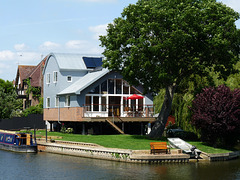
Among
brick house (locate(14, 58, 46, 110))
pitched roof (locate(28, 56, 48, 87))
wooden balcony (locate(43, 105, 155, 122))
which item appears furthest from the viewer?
pitched roof (locate(28, 56, 48, 87))

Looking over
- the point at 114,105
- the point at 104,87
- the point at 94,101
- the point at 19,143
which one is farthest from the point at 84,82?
the point at 19,143

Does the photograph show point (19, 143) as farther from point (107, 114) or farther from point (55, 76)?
point (55, 76)

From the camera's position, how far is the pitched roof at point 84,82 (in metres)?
44.1

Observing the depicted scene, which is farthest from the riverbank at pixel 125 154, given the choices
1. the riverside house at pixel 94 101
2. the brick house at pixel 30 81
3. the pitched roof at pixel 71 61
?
the brick house at pixel 30 81

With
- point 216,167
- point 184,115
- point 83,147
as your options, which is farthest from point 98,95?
point 216,167

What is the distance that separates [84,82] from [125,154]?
1757cm

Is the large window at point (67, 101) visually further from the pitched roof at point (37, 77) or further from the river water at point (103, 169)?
the pitched roof at point (37, 77)

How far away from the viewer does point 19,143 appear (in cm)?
3775

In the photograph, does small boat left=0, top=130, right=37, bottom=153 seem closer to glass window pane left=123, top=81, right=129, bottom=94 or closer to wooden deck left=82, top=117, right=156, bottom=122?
wooden deck left=82, top=117, right=156, bottom=122

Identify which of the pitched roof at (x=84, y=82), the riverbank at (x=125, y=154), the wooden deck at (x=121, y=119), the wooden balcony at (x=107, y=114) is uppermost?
the pitched roof at (x=84, y=82)

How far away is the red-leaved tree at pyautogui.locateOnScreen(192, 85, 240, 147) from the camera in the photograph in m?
33.4

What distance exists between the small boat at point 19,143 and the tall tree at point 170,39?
947cm

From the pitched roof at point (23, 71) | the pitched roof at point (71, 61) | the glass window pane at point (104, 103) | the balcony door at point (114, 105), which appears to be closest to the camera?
the balcony door at point (114, 105)

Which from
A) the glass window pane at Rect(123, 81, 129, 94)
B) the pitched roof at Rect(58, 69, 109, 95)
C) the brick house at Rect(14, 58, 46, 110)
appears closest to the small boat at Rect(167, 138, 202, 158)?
the pitched roof at Rect(58, 69, 109, 95)
